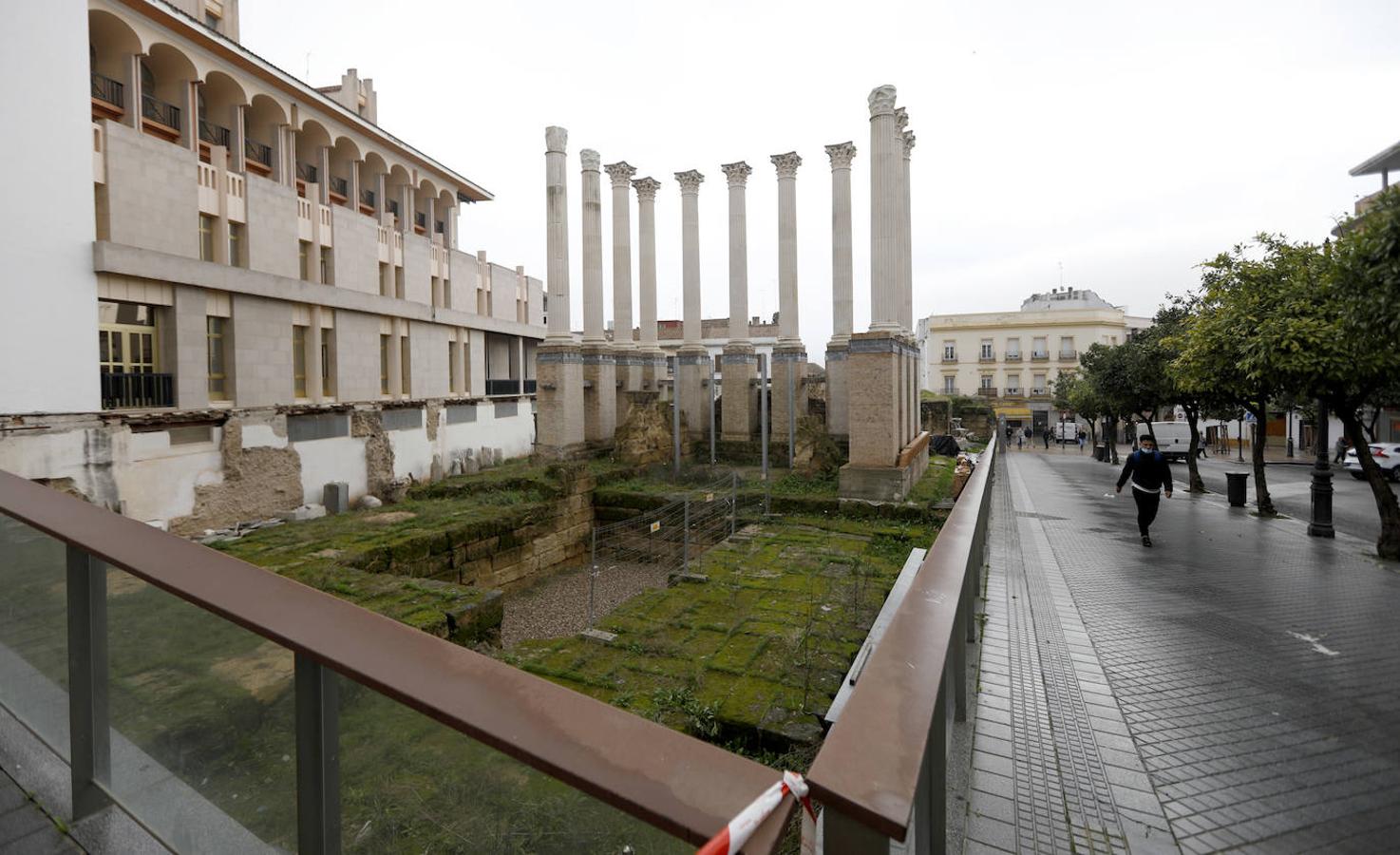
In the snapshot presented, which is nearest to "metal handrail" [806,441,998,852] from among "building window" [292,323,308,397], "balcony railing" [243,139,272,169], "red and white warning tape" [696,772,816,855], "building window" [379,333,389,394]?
"red and white warning tape" [696,772,816,855]

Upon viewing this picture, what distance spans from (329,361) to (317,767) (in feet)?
66.6

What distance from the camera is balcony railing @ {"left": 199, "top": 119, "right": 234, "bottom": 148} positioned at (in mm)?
16672

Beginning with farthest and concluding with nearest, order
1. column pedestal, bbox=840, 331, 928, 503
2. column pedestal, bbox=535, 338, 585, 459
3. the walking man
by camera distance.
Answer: column pedestal, bbox=535, 338, 585, 459
column pedestal, bbox=840, 331, 928, 503
the walking man

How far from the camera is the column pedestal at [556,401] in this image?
61.4 feet

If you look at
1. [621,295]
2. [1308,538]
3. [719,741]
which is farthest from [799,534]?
[621,295]

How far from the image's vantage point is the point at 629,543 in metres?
15.1

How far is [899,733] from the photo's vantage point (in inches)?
47.6

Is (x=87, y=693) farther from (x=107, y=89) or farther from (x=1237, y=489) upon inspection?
(x=107, y=89)

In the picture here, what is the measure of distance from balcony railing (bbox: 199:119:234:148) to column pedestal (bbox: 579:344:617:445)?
1108 cm

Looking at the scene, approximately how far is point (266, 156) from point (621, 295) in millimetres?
11128

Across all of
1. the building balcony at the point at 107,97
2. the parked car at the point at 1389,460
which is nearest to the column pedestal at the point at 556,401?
the building balcony at the point at 107,97

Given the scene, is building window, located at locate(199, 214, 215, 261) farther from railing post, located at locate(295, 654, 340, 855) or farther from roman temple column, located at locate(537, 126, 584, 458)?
railing post, located at locate(295, 654, 340, 855)

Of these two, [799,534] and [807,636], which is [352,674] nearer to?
[807,636]

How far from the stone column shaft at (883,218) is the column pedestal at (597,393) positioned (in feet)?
28.7
